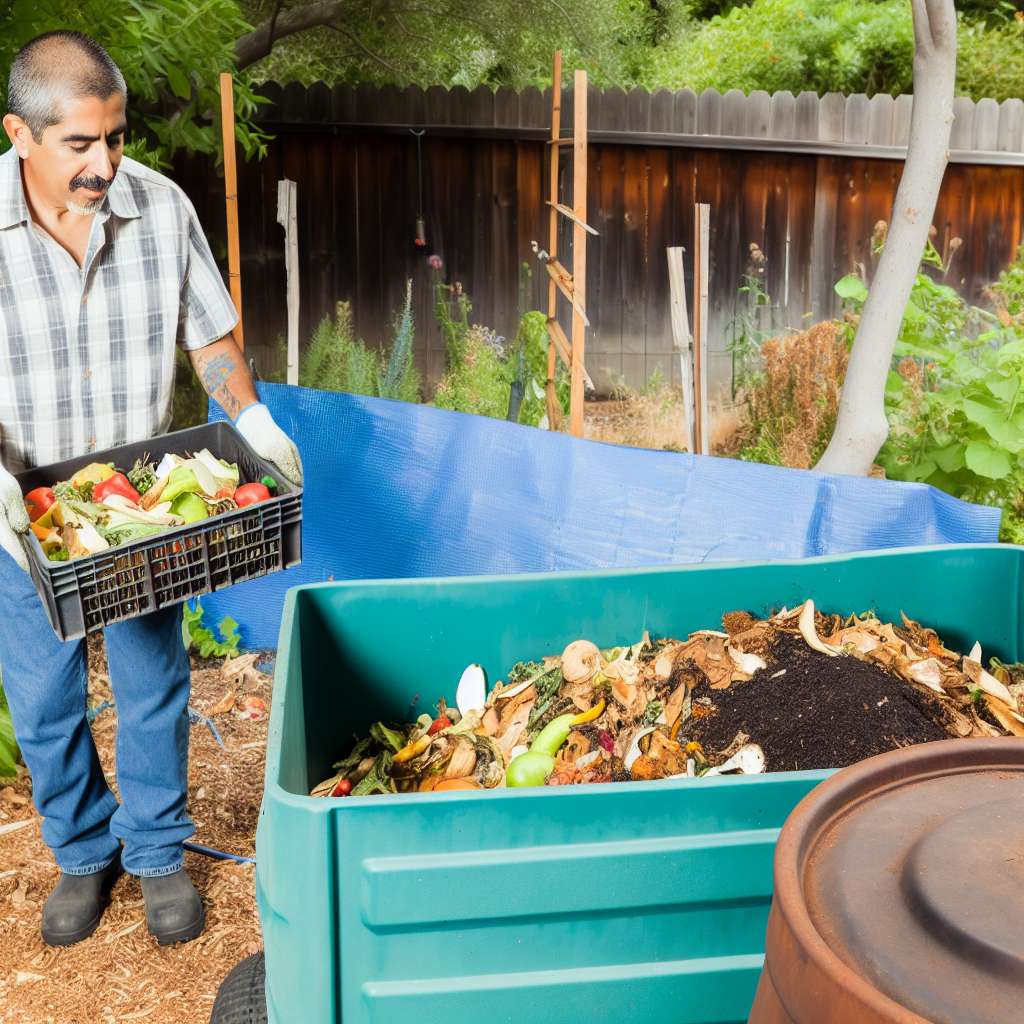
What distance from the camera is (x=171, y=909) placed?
303 centimetres

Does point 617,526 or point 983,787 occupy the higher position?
point 983,787

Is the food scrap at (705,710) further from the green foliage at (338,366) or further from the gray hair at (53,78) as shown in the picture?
the green foliage at (338,366)

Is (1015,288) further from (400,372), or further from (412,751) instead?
(412,751)

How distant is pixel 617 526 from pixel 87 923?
200cm

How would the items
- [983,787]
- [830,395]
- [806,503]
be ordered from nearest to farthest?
[983,787]
[806,503]
[830,395]

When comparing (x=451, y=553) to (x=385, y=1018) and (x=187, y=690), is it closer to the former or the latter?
(x=187, y=690)

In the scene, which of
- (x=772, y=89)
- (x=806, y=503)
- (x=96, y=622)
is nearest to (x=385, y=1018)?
(x=96, y=622)

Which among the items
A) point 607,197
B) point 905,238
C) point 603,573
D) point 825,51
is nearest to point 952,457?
point 905,238

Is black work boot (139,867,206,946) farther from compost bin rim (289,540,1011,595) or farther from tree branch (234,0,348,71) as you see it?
tree branch (234,0,348,71)

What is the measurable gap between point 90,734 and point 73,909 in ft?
1.52

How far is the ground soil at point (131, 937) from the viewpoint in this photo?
2.84 m

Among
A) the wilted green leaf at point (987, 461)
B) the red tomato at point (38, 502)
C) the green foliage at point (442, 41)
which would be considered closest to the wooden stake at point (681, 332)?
the wilted green leaf at point (987, 461)

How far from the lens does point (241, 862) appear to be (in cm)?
338

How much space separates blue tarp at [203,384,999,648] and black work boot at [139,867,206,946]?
5.24 ft
